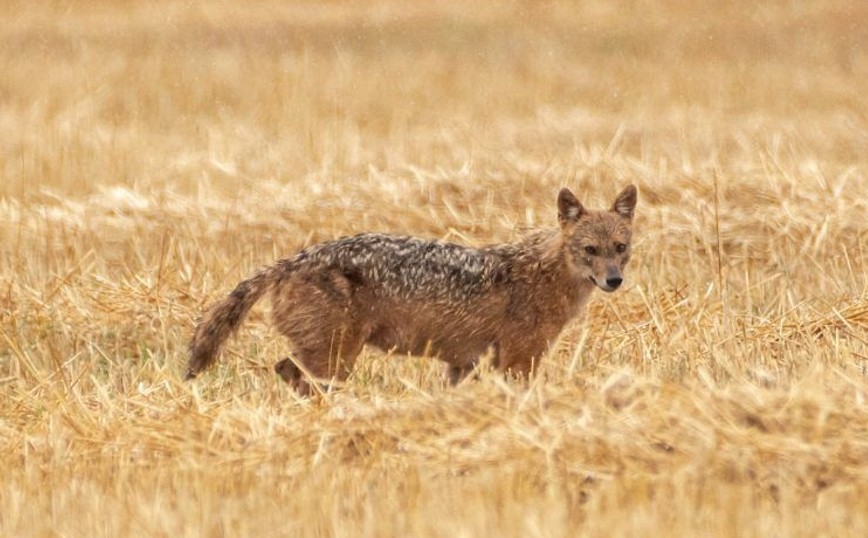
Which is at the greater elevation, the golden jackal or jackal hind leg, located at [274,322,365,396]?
the golden jackal

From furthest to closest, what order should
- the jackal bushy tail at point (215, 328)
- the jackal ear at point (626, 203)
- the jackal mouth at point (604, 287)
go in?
the jackal ear at point (626, 203) → the jackal mouth at point (604, 287) → the jackal bushy tail at point (215, 328)

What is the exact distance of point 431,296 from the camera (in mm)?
7359

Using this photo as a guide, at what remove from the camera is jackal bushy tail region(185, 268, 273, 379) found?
23.5 ft

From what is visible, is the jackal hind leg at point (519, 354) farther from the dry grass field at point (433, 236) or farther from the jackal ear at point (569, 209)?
the jackal ear at point (569, 209)

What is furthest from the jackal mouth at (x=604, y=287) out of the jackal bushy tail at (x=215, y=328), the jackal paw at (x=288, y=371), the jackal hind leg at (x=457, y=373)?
the jackal bushy tail at (x=215, y=328)

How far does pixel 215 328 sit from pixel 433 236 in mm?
3396

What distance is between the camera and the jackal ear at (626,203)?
7.68 meters

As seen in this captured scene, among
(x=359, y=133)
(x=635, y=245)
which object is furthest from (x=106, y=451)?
(x=359, y=133)

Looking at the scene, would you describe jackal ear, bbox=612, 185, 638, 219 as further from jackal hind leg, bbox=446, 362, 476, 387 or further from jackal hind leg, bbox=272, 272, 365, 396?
jackal hind leg, bbox=272, 272, 365, 396

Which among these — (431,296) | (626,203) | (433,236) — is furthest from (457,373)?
(433,236)

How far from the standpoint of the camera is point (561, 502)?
514 centimetres

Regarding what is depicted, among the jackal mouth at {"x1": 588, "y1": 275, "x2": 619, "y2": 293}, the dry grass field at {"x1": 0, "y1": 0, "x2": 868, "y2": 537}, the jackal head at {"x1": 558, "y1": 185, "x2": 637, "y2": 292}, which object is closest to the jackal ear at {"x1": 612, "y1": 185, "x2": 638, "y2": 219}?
the jackal head at {"x1": 558, "y1": 185, "x2": 637, "y2": 292}

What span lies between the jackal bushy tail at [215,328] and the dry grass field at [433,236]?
14cm

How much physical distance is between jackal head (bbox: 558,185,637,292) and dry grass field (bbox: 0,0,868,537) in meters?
0.44
